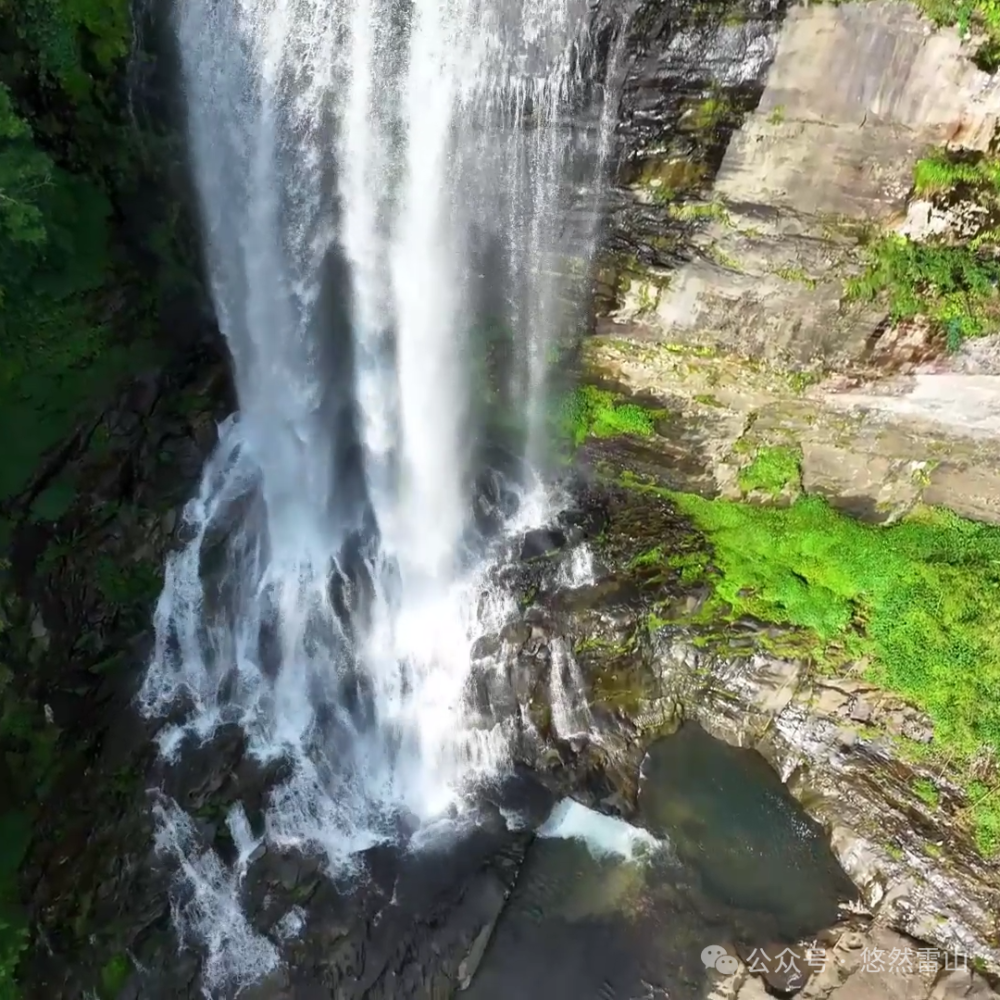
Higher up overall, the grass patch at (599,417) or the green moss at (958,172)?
the green moss at (958,172)

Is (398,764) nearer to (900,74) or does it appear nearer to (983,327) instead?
(983,327)

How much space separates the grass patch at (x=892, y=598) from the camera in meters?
10.1

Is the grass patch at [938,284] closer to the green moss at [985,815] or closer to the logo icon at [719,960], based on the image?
the green moss at [985,815]

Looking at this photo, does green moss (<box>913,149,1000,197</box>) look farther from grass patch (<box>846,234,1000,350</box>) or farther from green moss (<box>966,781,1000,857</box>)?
green moss (<box>966,781,1000,857</box>)

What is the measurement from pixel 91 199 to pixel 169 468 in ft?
13.1

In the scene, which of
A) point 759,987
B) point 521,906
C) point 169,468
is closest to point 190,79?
point 169,468

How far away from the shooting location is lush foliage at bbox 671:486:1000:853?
1009cm

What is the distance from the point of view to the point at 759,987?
9.68m

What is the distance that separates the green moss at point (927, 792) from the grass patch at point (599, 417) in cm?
628

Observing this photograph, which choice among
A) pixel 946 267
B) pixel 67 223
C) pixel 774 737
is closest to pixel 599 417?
pixel 946 267

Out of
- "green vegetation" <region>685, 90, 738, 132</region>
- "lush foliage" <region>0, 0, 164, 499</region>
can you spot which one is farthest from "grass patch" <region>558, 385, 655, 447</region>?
"lush foliage" <region>0, 0, 164, 499</region>

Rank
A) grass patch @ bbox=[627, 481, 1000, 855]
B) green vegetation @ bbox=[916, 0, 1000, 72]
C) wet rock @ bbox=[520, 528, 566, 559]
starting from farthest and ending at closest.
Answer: wet rock @ bbox=[520, 528, 566, 559] < grass patch @ bbox=[627, 481, 1000, 855] < green vegetation @ bbox=[916, 0, 1000, 72]

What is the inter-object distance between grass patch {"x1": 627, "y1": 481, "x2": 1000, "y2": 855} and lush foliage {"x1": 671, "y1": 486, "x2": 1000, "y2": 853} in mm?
14

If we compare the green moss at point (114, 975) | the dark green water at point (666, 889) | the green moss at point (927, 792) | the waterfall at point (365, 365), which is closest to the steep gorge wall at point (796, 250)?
the waterfall at point (365, 365)
